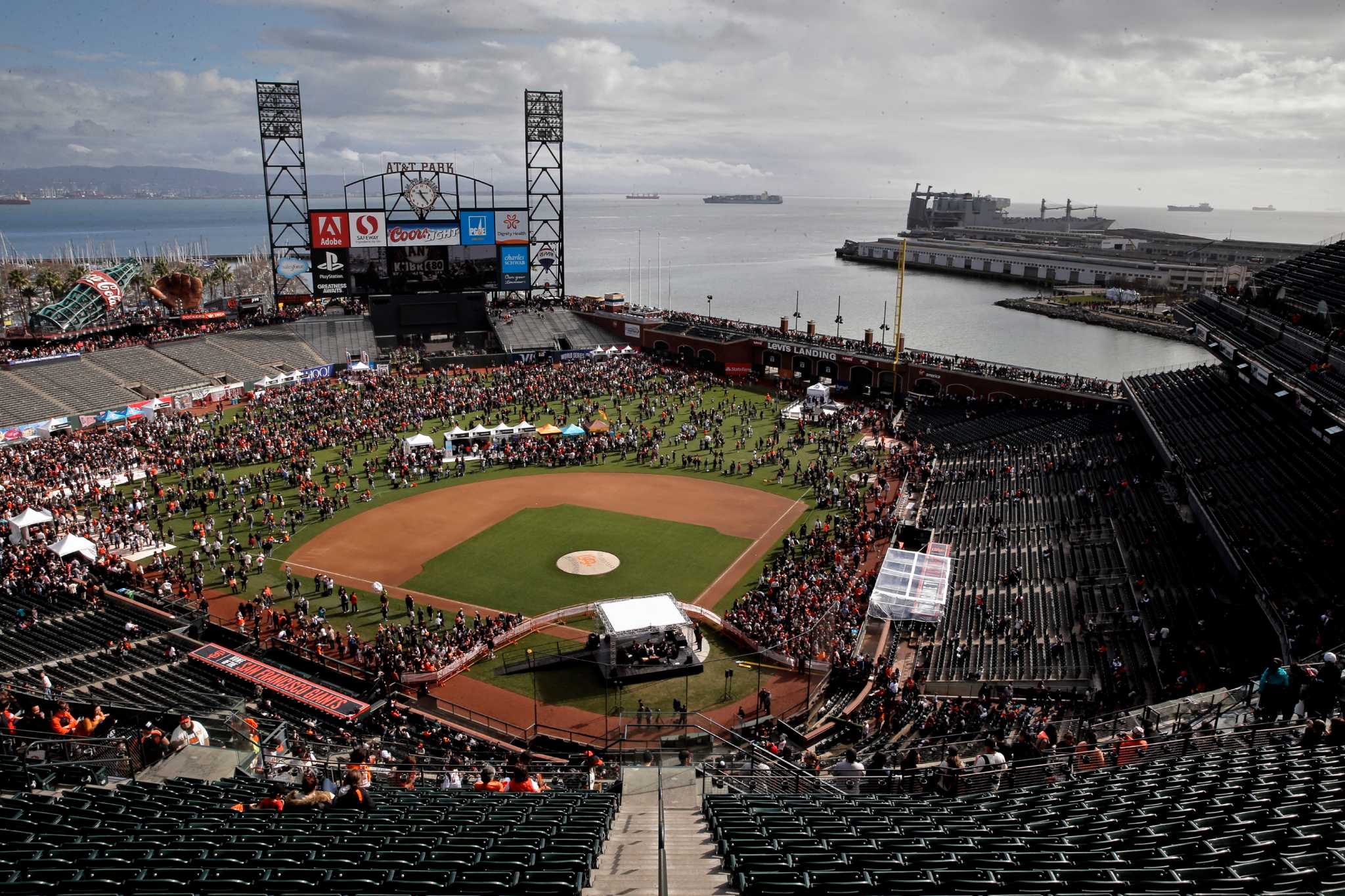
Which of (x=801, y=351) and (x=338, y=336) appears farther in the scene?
(x=338, y=336)

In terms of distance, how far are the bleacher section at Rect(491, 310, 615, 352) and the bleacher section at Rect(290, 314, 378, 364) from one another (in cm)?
1033

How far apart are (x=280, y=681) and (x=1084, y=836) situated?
71.2 ft

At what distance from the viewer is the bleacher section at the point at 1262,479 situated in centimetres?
2311

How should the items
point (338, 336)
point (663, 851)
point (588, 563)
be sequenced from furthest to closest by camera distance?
point (338, 336) < point (588, 563) < point (663, 851)

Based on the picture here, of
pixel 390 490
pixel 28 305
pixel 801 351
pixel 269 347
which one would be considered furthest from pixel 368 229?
pixel 28 305

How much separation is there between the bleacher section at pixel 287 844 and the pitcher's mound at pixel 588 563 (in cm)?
1901

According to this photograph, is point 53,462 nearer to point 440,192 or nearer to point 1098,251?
point 440,192

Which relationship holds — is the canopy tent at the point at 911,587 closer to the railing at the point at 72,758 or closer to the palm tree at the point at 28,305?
the railing at the point at 72,758

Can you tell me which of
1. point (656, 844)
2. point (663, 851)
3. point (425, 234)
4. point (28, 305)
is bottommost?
point (656, 844)

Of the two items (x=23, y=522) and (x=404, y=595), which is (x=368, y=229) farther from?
(x=404, y=595)

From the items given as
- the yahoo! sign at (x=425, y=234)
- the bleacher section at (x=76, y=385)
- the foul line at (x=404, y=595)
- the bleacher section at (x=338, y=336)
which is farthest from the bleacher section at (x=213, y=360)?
the foul line at (x=404, y=595)

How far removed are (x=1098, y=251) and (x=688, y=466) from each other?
5212 inches

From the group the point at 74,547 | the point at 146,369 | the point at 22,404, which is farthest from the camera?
the point at 146,369

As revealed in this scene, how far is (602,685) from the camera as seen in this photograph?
2572 cm
